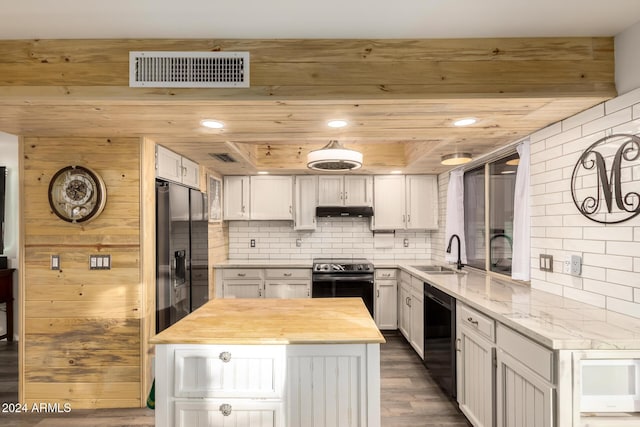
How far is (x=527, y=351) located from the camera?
1.63m

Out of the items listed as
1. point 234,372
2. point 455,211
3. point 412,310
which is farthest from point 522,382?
point 455,211

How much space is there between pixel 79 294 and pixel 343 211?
3009 millimetres

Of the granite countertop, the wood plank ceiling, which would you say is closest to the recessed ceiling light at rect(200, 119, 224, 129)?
the wood plank ceiling

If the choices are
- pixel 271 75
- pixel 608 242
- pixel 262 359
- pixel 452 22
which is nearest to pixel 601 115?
pixel 608 242

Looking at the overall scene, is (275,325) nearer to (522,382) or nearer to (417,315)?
(522,382)

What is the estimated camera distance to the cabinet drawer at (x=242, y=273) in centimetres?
439

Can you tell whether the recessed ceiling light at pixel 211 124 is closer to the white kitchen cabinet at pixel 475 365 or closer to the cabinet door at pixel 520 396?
the white kitchen cabinet at pixel 475 365

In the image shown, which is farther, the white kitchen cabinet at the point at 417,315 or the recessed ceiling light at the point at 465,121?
the white kitchen cabinet at the point at 417,315

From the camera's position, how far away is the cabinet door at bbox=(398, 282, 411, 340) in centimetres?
386

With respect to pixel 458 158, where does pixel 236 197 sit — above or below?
below

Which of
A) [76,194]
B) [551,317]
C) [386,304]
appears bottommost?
[386,304]

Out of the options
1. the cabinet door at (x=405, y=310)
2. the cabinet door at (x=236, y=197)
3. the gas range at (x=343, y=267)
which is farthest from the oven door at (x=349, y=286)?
the cabinet door at (x=236, y=197)

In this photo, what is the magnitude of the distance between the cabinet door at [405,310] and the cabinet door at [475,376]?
4.43ft

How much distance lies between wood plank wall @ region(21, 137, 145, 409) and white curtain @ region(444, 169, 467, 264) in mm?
3343
